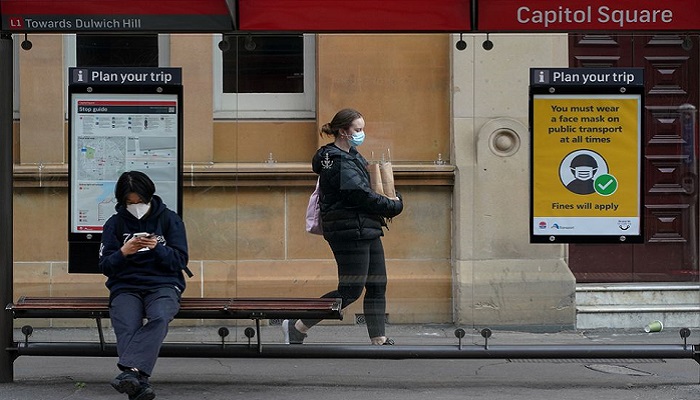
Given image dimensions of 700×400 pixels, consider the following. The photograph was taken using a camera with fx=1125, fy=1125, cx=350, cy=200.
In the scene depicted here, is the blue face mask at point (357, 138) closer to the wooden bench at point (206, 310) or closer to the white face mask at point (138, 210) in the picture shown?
the wooden bench at point (206, 310)

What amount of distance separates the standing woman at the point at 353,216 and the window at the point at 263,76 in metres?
0.36

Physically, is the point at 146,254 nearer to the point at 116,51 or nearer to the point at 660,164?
the point at 116,51

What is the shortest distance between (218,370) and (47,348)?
1237 millimetres

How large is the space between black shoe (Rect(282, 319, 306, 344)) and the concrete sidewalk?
0.05 m

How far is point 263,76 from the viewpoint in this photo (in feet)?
24.6

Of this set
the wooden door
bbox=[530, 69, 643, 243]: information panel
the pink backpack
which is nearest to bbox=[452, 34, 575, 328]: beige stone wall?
bbox=[530, 69, 643, 243]: information panel

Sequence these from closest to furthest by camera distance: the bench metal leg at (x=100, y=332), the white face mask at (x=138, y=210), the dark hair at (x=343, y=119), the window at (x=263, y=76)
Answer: the white face mask at (x=138, y=210), the bench metal leg at (x=100, y=332), the window at (x=263, y=76), the dark hair at (x=343, y=119)

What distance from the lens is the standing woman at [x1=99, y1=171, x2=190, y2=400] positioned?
6434 mm

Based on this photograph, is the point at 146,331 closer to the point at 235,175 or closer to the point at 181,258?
the point at 181,258

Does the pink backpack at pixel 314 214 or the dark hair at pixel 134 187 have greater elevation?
the dark hair at pixel 134 187

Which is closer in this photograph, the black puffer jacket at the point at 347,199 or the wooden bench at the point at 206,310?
the wooden bench at the point at 206,310

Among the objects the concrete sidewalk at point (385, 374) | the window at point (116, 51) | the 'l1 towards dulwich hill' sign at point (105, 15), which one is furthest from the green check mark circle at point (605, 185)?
the window at point (116, 51)

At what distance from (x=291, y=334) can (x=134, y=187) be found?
1.43 meters

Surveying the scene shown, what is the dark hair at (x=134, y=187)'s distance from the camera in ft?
22.1
